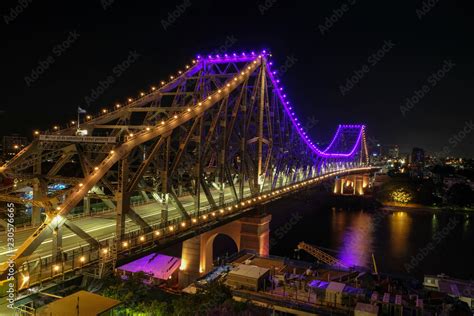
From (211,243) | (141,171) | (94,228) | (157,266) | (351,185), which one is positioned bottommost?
(351,185)

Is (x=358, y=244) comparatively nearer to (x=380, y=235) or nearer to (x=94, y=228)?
(x=380, y=235)

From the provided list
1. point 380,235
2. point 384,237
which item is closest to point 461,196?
point 380,235

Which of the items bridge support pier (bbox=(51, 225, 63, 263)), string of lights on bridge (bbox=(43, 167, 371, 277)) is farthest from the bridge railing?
bridge support pier (bbox=(51, 225, 63, 263))

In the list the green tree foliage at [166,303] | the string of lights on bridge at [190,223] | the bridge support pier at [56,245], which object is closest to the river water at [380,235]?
the string of lights on bridge at [190,223]

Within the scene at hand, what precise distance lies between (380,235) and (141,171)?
49941mm

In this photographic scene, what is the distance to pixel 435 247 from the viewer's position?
52.2 m

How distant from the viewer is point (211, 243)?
32875 millimetres

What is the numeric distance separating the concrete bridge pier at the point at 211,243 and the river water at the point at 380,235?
11.9 m

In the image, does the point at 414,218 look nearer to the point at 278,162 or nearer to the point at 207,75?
the point at 278,162

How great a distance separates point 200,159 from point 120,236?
8.99m

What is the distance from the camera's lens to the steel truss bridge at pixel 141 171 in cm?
1593

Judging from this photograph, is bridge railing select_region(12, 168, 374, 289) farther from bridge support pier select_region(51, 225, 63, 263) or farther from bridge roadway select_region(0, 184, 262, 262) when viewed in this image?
bridge roadway select_region(0, 184, 262, 262)

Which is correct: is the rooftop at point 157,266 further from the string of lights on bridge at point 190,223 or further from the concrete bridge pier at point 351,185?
the concrete bridge pier at point 351,185

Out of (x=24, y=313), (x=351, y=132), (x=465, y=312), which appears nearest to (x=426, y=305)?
(x=465, y=312)
